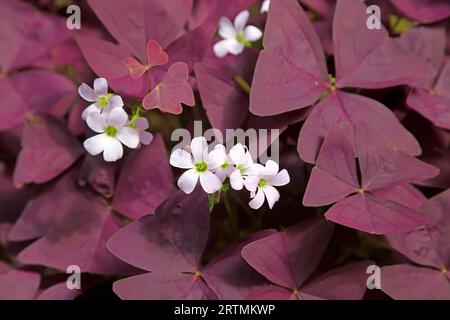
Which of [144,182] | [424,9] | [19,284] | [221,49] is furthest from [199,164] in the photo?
[424,9]

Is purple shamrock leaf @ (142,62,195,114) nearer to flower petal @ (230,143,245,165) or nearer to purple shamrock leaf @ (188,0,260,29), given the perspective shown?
flower petal @ (230,143,245,165)

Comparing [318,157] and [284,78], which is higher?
[284,78]

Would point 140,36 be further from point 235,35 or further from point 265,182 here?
point 265,182

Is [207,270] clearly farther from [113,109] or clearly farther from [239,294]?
[113,109]

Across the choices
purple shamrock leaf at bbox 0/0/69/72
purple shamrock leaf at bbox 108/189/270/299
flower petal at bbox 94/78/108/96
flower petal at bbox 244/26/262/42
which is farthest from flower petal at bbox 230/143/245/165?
purple shamrock leaf at bbox 0/0/69/72
